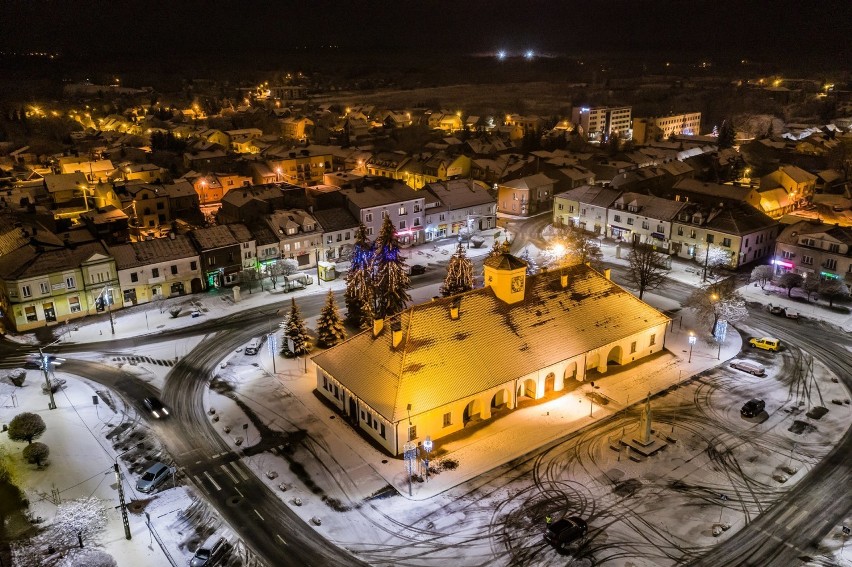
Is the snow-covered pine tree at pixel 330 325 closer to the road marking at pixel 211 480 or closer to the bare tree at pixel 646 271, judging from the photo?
the road marking at pixel 211 480

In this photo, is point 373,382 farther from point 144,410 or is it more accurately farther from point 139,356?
point 139,356

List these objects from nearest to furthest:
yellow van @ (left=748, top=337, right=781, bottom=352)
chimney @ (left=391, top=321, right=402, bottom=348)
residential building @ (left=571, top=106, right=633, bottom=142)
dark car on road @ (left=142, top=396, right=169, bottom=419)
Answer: chimney @ (left=391, top=321, right=402, bottom=348) < dark car on road @ (left=142, top=396, right=169, bottom=419) < yellow van @ (left=748, top=337, right=781, bottom=352) < residential building @ (left=571, top=106, right=633, bottom=142)

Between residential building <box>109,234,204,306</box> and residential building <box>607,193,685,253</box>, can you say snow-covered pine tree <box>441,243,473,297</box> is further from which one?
residential building <box>607,193,685,253</box>

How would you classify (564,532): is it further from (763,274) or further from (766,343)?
(763,274)

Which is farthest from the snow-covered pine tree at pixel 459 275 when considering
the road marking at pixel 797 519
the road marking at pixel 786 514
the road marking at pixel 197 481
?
the road marking at pixel 797 519

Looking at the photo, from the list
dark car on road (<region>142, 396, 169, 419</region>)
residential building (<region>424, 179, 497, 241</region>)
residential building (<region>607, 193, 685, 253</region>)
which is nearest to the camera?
dark car on road (<region>142, 396, 169, 419</region>)

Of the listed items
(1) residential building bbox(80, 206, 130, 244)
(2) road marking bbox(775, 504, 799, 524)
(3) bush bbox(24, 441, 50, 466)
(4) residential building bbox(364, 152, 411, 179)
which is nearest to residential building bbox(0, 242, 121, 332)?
(1) residential building bbox(80, 206, 130, 244)

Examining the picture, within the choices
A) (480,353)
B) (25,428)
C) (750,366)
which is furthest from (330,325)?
(750,366)
